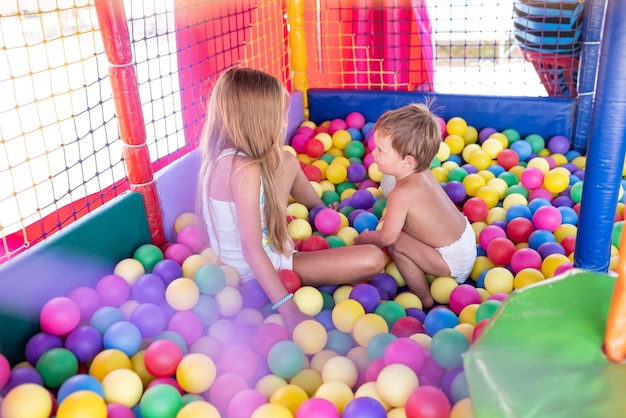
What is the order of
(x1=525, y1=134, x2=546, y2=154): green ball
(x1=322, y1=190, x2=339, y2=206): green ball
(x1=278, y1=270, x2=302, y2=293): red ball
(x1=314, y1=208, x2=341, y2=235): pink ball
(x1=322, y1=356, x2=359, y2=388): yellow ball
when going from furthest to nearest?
1. (x1=525, y1=134, x2=546, y2=154): green ball
2. (x1=322, y1=190, x2=339, y2=206): green ball
3. (x1=314, y1=208, x2=341, y2=235): pink ball
4. (x1=278, y1=270, x2=302, y2=293): red ball
5. (x1=322, y1=356, x2=359, y2=388): yellow ball

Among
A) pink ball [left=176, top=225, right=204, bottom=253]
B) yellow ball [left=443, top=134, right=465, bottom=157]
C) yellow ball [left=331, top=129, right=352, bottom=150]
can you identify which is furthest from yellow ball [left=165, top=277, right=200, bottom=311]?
yellow ball [left=443, top=134, right=465, bottom=157]

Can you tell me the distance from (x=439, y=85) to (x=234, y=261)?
2.67 meters

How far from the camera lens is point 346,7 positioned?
121 inches

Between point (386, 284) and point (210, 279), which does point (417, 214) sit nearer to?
point (386, 284)

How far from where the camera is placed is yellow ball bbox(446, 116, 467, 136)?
265 cm

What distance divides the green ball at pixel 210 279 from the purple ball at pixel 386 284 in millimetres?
436

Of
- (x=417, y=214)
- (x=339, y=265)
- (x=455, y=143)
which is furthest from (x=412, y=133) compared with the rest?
(x=455, y=143)

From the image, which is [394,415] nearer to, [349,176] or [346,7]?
[349,176]

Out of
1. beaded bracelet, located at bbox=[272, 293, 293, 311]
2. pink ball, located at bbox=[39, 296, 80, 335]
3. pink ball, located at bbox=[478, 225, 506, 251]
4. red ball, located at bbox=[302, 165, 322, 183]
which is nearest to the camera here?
pink ball, located at bbox=[39, 296, 80, 335]

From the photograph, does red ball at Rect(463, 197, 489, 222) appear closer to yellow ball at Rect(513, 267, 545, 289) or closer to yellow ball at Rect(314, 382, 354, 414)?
yellow ball at Rect(513, 267, 545, 289)

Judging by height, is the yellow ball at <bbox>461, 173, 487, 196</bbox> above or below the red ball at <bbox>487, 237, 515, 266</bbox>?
Answer: above

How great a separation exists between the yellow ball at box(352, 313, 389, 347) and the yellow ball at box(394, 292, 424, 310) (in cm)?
19

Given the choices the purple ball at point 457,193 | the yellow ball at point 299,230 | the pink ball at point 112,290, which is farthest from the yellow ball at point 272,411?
the purple ball at point 457,193

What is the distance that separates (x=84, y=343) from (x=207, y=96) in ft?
3.84
